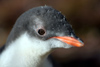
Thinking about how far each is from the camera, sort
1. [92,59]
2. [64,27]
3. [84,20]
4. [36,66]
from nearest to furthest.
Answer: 1. [64,27]
2. [36,66]
3. [92,59]
4. [84,20]

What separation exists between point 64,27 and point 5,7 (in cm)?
450

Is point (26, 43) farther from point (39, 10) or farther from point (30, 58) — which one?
point (39, 10)

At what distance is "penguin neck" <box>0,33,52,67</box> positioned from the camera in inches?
99.6

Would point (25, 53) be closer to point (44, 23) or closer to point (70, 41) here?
point (44, 23)

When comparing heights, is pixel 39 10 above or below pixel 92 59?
below

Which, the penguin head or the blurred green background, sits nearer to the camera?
the penguin head

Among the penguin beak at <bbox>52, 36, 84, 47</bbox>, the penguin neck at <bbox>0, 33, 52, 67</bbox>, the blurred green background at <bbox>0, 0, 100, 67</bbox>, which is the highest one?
the blurred green background at <bbox>0, 0, 100, 67</bbox>

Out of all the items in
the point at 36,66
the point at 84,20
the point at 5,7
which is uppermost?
the point at 5,7

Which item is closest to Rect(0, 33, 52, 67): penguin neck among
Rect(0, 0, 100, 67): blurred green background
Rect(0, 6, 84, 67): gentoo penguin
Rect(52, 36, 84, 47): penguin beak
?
Rect(0, 6, 84, 67): gentoo penguin

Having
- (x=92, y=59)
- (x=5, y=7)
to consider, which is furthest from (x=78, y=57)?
(x=5, y=7)

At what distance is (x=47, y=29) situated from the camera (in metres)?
2.49

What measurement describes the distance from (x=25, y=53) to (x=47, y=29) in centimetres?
32

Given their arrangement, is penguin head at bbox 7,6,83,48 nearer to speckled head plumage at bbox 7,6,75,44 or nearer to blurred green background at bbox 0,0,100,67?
speckled head plumage at bbox 7,6,75,44

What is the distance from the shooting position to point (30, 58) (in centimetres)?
262
